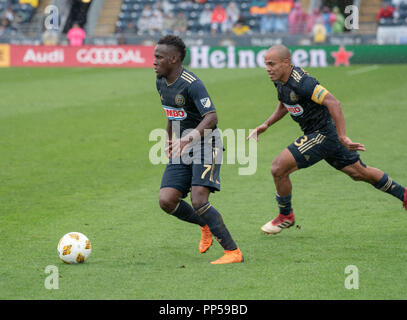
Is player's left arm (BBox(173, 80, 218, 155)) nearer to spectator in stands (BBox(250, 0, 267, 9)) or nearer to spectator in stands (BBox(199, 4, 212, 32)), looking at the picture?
spectator in stands (BBox(199, 4, 212, 32))

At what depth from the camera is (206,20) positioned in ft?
109

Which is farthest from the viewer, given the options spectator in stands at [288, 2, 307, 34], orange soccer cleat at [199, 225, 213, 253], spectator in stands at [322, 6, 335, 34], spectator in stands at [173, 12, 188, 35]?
spectator in stands at [173, 12, 188, 35]

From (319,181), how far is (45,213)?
4.02 meters

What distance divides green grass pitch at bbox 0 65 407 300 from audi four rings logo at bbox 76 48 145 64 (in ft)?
37.5

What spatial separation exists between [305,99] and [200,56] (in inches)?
848

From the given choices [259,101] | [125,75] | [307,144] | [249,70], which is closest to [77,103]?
[259,101]

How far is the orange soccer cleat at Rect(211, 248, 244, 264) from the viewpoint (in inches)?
242

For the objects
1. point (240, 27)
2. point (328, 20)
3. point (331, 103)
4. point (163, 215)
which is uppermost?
point (240, 27)

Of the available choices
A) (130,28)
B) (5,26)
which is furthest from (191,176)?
(5,26)

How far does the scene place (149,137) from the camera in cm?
1412

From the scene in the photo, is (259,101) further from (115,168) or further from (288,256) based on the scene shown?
(288,256)

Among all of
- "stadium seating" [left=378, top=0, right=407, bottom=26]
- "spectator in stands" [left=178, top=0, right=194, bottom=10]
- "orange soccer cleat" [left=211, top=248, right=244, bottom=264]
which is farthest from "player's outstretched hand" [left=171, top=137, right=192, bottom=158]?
"spectator in stands" [left=178, top=0, right=194, bottom=10]

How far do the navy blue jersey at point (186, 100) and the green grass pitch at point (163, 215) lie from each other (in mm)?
1242

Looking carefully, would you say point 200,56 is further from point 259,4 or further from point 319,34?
point 259,4
